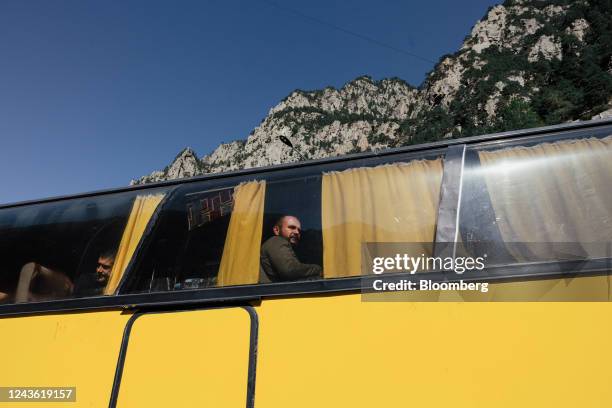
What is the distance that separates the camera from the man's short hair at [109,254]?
2992mm

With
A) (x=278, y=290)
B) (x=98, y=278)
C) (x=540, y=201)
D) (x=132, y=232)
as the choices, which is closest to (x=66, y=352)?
(x=98, y=278)

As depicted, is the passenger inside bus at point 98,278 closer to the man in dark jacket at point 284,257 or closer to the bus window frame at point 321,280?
the bus window frame at point 321,280

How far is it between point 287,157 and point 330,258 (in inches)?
4245

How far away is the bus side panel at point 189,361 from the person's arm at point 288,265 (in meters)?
0.35

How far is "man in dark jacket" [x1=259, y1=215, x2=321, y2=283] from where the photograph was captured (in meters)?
→ 2.44

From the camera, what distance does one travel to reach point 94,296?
270cm

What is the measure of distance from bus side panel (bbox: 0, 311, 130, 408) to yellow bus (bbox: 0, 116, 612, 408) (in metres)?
0.01

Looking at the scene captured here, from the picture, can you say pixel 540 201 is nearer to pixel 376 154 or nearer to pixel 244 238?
pixel 376 154

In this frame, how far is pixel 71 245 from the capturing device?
10.5 ft

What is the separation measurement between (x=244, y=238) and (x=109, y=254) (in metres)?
1.10

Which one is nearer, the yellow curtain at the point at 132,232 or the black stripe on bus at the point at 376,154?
the black stripe on bus at the point at 376,154

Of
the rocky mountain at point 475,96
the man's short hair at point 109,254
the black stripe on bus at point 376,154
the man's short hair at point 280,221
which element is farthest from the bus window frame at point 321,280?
the rocky mountain at point 475,96

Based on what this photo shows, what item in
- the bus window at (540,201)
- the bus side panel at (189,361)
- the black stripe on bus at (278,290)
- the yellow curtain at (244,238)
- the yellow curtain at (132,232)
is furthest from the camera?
the yellow curtain at (132,232)

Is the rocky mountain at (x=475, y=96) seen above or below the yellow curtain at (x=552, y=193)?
above
